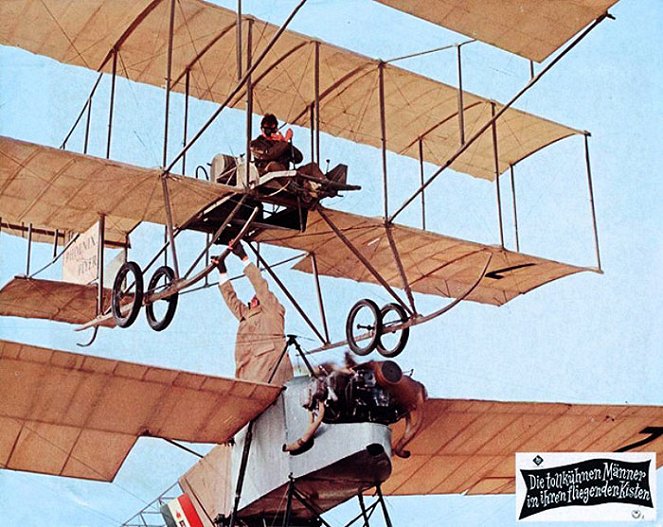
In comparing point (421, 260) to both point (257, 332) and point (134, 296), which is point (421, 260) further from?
point (134, 296)

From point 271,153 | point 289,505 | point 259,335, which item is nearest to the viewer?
point 289,505

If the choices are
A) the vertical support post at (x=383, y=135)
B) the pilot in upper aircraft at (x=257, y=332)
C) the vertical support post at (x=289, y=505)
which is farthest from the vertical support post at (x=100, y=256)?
the vertical support post at (x=383, y=135)

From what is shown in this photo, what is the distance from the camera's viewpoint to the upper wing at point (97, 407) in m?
8.57

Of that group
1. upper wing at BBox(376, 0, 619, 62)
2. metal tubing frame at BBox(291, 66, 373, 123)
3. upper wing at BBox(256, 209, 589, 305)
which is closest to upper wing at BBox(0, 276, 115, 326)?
upper wing at BBox(256, 209, 589, 305)

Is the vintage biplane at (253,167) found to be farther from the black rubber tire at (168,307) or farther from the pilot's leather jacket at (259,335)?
the pilot's leather jacket at (259,335)

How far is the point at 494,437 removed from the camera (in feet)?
35.8

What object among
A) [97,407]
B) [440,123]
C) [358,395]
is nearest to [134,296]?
[97,407]

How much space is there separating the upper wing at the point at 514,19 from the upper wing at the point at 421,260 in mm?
2336

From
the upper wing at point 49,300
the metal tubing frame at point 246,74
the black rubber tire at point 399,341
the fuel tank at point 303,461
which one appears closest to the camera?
the metal tubing frame at point 246,74

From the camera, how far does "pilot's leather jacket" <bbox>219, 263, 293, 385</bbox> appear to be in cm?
987

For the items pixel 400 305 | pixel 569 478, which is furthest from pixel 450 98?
pixel 569 478

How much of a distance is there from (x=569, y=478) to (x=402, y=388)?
6.88ft

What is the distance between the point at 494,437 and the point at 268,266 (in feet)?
9.18

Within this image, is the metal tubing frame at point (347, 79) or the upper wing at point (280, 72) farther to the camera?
the metal tubing frame at point (347, 79)
